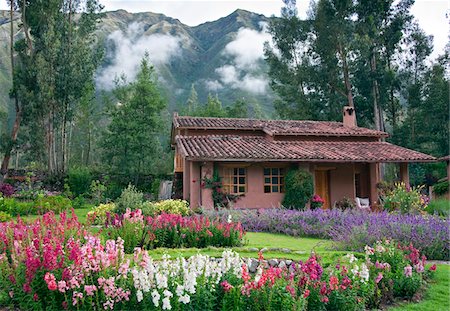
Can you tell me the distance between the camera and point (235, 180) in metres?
17.2

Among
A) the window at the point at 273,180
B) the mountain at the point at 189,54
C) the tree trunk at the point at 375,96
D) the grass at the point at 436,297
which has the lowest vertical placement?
the grass at the point at 436,297

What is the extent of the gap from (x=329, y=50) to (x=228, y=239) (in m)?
24.8

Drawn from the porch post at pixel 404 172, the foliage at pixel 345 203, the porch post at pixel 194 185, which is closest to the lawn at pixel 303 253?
the porch post at pixel 194 185

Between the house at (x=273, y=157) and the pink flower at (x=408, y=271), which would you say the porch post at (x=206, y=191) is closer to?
the house at (x=273, y=157)

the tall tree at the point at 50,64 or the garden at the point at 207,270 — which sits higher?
the tall tree at the point at 50,64

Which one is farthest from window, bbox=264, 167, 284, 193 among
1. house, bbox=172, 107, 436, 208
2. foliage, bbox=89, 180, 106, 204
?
foliage, bbox=89, 180, 106, 204

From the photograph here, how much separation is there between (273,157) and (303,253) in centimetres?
863

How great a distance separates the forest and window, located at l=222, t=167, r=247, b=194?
1126 centimetres

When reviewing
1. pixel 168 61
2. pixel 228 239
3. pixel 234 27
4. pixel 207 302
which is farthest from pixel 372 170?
pixel 234 27

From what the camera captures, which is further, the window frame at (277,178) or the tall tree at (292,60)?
the tall tree at (292,60)

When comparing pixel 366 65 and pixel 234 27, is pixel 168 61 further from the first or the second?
pixel 366 65

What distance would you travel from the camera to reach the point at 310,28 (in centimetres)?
3186

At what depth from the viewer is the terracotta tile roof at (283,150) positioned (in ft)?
53.2

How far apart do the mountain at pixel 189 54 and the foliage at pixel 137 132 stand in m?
48.8
